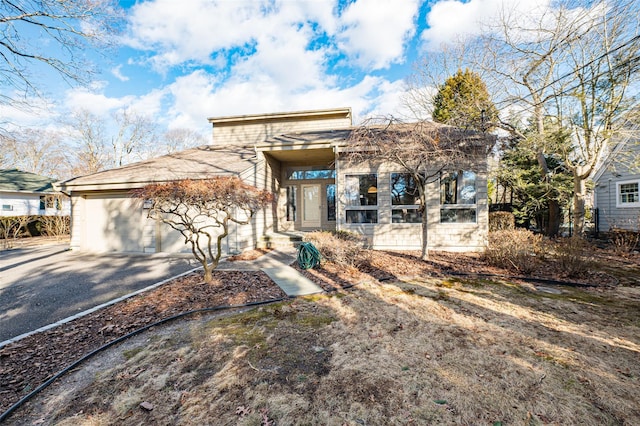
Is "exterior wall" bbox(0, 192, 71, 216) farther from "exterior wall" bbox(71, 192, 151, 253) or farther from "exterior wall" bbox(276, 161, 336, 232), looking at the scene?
"exterior wall" bbox(276, 161, 336, 232)

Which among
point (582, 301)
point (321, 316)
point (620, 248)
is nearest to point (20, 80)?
point (321, 316)

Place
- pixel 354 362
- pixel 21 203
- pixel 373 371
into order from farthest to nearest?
pixel 21 203 < pixel 354 362 < pixel 373 371

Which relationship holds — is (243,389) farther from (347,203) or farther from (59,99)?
(59,99)

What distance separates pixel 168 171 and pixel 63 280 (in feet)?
14.7

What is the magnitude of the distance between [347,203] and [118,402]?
25.6ft

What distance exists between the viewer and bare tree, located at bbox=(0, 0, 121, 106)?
21.4 ft

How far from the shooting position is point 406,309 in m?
4.16

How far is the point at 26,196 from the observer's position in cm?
1811

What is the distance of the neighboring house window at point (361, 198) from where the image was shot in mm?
9148

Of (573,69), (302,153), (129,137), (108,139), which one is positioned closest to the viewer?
(573,69)

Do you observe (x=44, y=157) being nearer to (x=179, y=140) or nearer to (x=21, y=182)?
(x=21, y=182)


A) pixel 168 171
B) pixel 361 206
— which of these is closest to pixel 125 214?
pixel 168 171

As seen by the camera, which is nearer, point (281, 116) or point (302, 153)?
point (302, 153)

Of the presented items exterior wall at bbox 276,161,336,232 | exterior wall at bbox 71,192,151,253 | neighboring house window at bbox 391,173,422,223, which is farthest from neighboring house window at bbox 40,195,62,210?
neighboring house window at bbox 391,173,422,223
